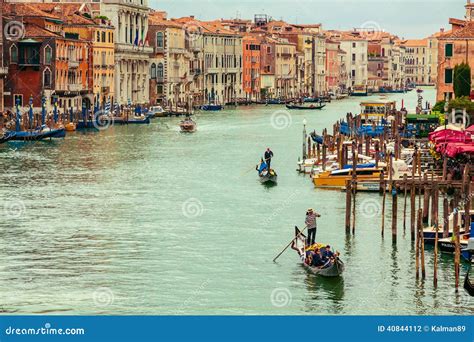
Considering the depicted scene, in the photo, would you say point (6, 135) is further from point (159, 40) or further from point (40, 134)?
point (159, 40)

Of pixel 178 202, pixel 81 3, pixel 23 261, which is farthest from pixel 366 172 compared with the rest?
pixel 81 3

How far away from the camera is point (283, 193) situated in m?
21.5

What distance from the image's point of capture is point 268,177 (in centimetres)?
2306

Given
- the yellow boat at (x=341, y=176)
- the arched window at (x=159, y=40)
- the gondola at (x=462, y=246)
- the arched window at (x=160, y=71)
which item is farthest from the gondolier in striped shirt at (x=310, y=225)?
the arched window at (x=159, y=40)

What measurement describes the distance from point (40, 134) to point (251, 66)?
37145mm

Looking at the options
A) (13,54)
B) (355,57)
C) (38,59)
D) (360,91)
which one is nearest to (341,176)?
(13,54)

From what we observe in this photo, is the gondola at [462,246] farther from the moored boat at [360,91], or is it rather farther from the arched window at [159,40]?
the moored boat at [360,91]

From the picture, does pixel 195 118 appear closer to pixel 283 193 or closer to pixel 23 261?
pixel 283 193

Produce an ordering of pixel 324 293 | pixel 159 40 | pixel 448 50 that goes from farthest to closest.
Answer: pixel 159 40
pixel 448 50
pixel 324 293

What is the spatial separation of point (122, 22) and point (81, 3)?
11.8 ft

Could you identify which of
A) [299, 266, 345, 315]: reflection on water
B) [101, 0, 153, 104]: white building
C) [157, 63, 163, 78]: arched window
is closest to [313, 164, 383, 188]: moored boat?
[299, 266, 345, 315]: reflection on water

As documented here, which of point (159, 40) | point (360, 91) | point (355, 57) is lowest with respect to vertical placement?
point (360, 91)

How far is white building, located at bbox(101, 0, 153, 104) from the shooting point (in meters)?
50.8

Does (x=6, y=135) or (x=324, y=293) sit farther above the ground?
(x=6, y=135)
